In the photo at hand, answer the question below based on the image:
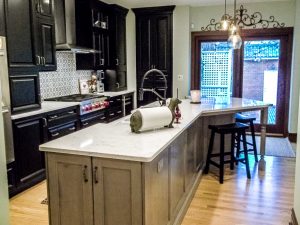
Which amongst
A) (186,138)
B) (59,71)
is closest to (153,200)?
(186,138)

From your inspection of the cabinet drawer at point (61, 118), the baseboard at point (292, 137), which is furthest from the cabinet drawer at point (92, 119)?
the baseboard at point (292, 137)

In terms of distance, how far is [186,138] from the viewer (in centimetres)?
310

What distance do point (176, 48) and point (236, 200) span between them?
3968mm

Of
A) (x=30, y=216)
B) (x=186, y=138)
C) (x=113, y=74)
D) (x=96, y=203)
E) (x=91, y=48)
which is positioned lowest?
(x=30, y=216)

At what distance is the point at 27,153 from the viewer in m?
3.61

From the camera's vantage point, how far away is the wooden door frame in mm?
6102

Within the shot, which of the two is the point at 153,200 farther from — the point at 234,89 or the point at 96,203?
Answer: the point at 234,89

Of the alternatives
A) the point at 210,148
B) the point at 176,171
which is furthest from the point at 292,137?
the point at 176,171

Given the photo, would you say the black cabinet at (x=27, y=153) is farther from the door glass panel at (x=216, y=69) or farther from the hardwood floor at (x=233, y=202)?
the door glass panel at (x=216, y=69)

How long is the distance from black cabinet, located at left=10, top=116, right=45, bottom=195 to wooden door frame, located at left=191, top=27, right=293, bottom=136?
3.96 metres

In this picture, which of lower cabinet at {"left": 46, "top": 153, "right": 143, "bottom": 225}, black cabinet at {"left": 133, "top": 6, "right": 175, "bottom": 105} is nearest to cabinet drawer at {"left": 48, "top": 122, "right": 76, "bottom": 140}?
lower cabinet at {"left": 46, "top": 153, "right": 143, "bottom": 225}

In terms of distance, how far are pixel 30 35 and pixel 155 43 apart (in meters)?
3.38

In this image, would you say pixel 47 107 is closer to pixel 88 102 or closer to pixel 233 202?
pixel 88 102

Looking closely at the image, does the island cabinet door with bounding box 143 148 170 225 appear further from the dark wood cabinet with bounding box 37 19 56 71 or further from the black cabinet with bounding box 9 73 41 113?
the dark wood cabinet with bounding box 37 19 56 71
